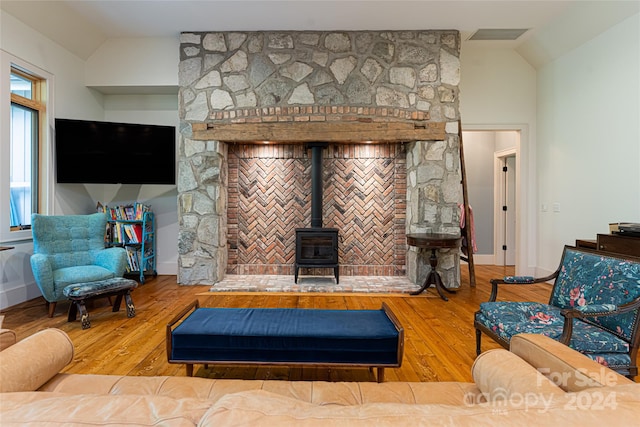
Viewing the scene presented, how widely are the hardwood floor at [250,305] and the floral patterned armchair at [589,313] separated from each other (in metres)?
0.43

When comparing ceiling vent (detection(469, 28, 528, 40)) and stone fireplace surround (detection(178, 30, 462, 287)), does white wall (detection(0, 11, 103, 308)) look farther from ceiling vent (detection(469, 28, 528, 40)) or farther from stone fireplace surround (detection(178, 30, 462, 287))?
ceiling vent (detection(469, 28, 528, 40))

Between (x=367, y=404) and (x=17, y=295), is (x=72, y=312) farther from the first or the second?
(x=367, y=404)

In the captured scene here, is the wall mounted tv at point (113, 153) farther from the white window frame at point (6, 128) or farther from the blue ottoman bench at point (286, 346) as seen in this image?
the blue ottoman bench at point (286, 346)

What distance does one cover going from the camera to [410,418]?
0.57 meters

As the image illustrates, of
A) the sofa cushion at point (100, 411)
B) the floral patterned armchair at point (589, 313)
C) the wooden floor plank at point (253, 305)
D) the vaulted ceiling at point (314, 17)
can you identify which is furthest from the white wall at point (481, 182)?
the sofa cushion at point (100, 411)

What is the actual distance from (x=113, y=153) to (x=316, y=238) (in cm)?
287

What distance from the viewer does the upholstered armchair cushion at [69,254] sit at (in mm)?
3227

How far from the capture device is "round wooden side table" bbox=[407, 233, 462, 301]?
13.1ft

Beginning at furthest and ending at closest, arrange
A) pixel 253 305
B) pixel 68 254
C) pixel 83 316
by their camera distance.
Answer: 1. pixel 253 305
2. pixel 68 254
3. pixel 83 316

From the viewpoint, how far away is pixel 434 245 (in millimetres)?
3988

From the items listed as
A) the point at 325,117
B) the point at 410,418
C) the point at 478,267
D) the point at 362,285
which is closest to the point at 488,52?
the point at 325,117

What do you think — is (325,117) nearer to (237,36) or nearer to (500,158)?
(237,36)

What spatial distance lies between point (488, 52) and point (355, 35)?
208 cm

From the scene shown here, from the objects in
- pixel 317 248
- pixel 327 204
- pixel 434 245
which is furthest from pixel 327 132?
pixel 434 245
